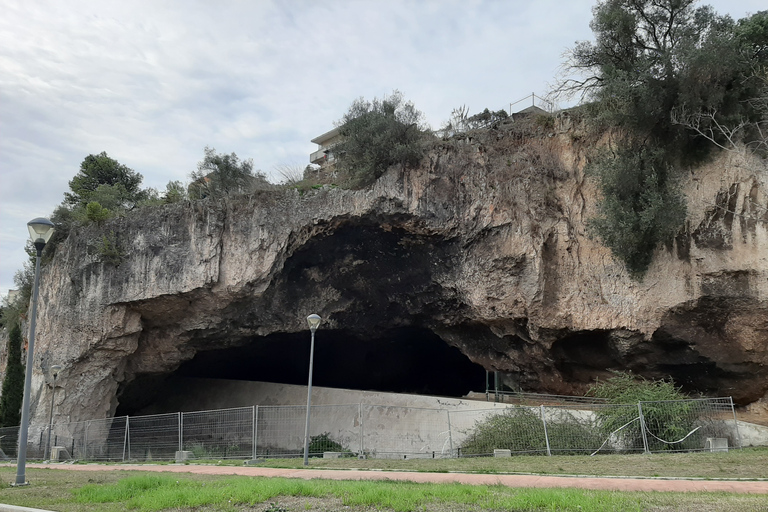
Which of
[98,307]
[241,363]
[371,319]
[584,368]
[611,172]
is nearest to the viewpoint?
[611,172]

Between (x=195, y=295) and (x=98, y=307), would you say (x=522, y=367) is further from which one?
(x=98, y=307)

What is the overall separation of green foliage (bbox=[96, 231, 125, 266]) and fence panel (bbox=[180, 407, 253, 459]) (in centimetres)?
718

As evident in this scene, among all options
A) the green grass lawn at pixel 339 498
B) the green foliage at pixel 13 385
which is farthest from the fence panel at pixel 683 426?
the green foliage at pixel 13 385

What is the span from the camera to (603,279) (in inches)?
672

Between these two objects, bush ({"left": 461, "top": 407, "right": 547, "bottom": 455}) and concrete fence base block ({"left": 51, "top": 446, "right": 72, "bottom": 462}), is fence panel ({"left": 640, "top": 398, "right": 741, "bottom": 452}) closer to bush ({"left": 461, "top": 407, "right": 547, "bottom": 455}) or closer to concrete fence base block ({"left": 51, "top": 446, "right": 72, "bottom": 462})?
bush ({"left": 461, "top": 407, "right": 547, "bottom": 455})

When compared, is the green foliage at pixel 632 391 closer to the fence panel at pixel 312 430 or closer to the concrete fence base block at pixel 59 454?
the fence panel at pixel 312 430

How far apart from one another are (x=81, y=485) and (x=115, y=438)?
1131 centimetres

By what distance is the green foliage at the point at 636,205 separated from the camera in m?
15.3

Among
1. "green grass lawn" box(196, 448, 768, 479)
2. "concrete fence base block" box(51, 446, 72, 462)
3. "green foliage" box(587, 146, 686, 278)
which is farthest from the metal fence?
"green foliage" box(587, 146, 686, 278)

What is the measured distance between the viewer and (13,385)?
83.0ft

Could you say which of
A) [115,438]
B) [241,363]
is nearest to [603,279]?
[115,438]

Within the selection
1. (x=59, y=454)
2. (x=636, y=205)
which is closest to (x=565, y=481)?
(x=636, y=205)

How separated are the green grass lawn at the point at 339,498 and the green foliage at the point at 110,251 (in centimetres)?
1364

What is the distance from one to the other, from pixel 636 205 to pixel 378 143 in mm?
8390
